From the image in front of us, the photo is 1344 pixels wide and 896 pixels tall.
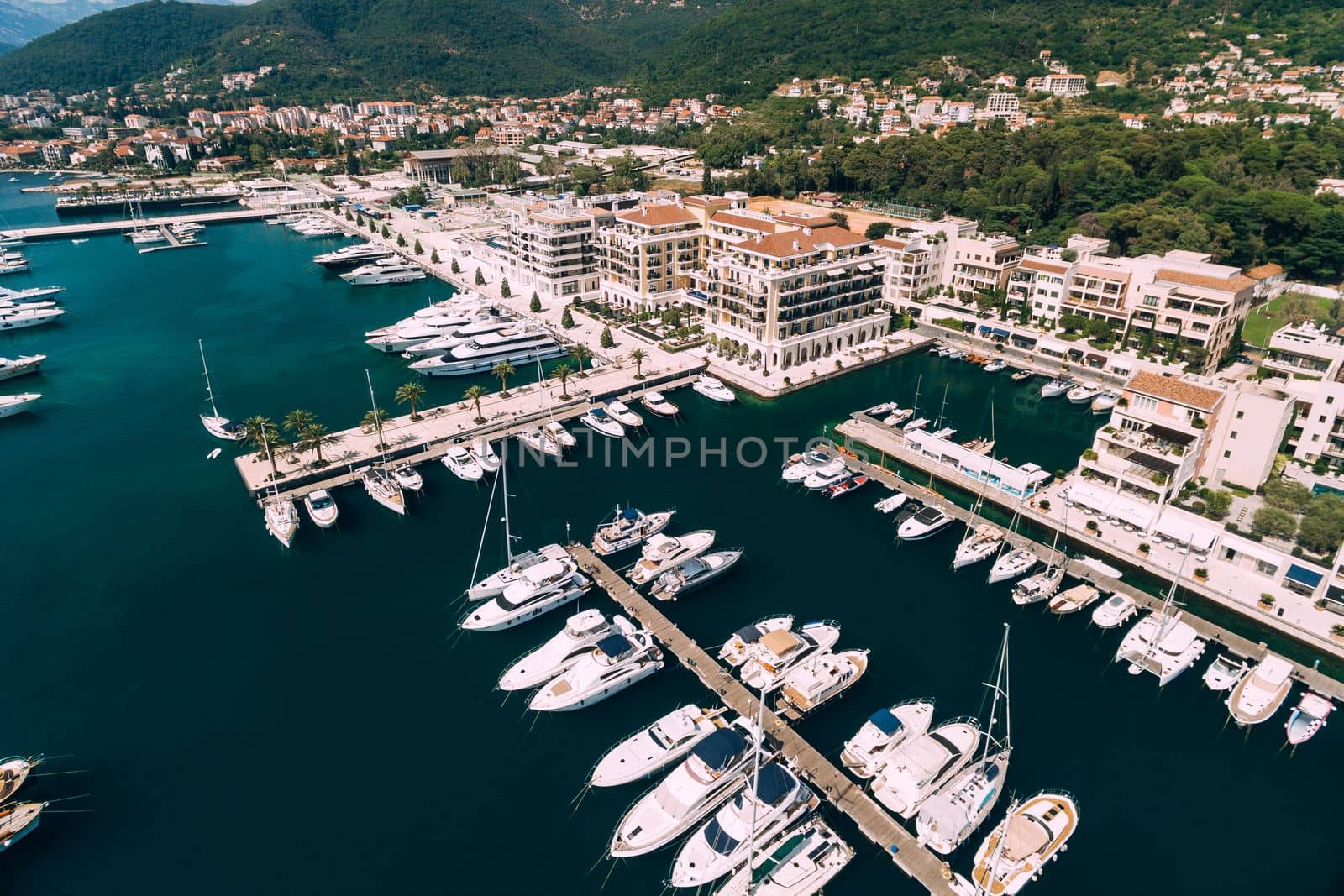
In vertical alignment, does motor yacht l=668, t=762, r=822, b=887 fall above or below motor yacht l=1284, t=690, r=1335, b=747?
above

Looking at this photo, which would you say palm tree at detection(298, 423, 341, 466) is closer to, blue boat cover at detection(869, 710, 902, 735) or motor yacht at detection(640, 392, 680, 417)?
motor yacht at detection(640, 392, 680, 417)

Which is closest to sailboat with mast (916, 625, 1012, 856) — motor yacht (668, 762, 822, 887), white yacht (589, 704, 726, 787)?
motor yacht (668, 762, 822, 887)

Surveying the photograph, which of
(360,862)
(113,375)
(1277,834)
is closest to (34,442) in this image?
(113,375)

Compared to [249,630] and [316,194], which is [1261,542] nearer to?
[249,630]

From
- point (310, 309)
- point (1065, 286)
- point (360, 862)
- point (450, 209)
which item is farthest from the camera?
point (450, 209)

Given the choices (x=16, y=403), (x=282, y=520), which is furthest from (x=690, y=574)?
(x=16, y=403)

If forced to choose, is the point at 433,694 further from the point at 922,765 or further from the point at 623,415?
the point at 623,415
